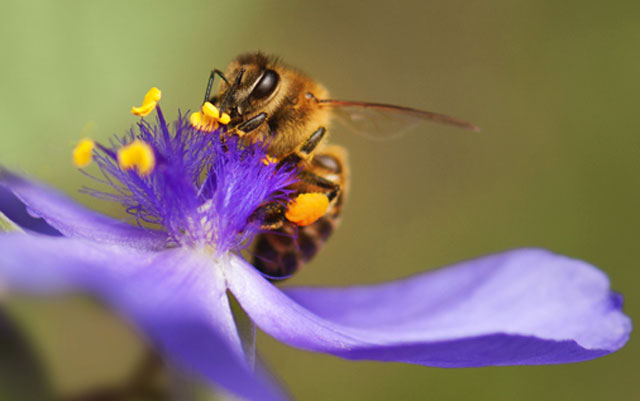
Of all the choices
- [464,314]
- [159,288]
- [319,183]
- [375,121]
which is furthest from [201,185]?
[464,314]

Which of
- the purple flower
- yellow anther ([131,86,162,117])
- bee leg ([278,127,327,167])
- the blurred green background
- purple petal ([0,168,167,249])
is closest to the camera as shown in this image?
the purple flower

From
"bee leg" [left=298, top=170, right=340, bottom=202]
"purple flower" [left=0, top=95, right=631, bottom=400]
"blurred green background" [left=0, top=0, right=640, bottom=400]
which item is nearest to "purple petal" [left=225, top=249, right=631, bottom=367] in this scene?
"purple flower" [left=0, top=95, right=631, bottom=400]

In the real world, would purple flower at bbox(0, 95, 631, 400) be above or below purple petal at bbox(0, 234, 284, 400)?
above

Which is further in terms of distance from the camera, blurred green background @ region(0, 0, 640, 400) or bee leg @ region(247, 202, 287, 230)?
blurred green background @ region(0, 0, 640, 400)

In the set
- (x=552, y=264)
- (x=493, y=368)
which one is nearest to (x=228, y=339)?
(x=552, y=264)

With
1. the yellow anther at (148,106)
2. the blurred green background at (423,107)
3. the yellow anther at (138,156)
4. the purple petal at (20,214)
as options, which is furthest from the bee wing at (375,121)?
the blurred green background at (423,107)

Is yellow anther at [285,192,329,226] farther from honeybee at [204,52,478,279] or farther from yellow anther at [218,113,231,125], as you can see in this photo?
yellow anther at [218,113,231,125]

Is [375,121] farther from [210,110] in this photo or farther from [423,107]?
[423,107]
